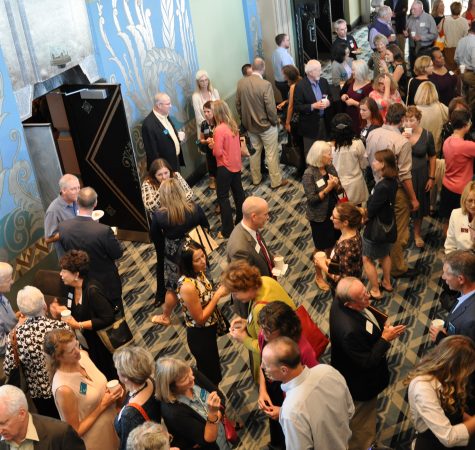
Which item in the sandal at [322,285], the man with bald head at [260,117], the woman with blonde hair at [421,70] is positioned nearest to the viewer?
the sandal at [322,285]

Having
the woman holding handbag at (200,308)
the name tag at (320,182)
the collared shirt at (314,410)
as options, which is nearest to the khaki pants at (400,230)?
the name tag at (320,182)

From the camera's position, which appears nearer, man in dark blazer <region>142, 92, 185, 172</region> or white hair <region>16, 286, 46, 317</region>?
white hair <region>16, 286, 46, 317</region>

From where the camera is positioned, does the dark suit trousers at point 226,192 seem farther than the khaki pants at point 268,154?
No

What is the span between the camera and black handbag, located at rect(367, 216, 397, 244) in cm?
549

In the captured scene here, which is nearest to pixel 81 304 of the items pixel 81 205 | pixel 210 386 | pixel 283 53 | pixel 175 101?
pixel 81 205

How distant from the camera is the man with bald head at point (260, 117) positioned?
316 inches

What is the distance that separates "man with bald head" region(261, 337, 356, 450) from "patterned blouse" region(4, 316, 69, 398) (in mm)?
1602

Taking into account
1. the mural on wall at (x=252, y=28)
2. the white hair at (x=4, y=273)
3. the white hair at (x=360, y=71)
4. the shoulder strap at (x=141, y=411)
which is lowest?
the shoulder strap at (x=141, y=411)

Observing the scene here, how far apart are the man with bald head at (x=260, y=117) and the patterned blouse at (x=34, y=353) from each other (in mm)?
4541

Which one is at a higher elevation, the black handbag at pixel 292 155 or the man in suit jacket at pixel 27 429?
the man in suit jacket at pixel 27 429

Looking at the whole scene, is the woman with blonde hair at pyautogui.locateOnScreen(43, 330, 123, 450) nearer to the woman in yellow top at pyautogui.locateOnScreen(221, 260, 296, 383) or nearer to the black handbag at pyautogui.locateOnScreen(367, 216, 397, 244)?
the woman in yellow top at pyautogui.locateOnScreen(221, 260, 296, 383)

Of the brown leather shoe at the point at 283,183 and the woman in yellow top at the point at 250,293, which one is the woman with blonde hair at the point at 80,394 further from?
the brown leather shoe at the point at 283,183

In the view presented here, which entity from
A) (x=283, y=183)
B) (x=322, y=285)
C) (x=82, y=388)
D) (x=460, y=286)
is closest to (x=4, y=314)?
(x=82, y=388)

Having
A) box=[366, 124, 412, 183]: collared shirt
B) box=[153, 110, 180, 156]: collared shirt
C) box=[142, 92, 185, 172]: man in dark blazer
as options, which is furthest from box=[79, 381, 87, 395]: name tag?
box=[153, 110, 180, 156]: collared shirt
